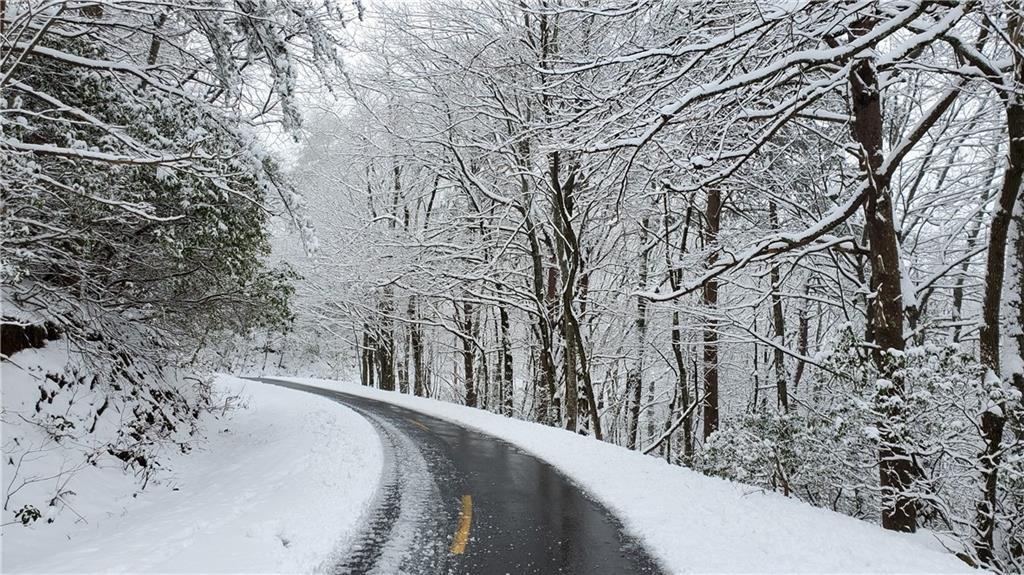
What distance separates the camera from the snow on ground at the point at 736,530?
5.25m

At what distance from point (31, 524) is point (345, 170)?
22.5 meters

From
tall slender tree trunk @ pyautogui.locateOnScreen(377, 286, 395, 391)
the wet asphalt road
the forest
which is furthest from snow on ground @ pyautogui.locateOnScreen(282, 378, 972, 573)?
tall slender tree trunk @ pyautogui.locateOnScreen(377, 286, 395, 391)

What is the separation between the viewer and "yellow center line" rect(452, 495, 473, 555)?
5.74m

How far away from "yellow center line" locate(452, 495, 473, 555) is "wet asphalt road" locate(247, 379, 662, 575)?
1 centimetres

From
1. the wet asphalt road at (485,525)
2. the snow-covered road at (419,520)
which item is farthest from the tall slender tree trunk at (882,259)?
the wet asphalt road at (485,525)

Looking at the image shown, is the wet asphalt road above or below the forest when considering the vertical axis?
below

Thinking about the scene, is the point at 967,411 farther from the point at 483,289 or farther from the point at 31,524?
the point at 483,289

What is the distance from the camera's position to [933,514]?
749 centimetres

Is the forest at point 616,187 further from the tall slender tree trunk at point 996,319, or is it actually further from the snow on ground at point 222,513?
the snow on ground at point 222,513

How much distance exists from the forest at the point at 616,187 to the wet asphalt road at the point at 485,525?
2.92m

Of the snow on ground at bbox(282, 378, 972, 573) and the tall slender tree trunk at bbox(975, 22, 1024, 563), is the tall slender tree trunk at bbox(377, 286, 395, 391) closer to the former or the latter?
the snow on ground at bbox(282, 378, 972, 573)

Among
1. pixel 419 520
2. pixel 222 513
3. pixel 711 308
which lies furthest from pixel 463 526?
pixel 711 308

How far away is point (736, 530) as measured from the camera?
20.3 ft

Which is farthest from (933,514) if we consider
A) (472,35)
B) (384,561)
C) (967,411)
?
(472,35)
